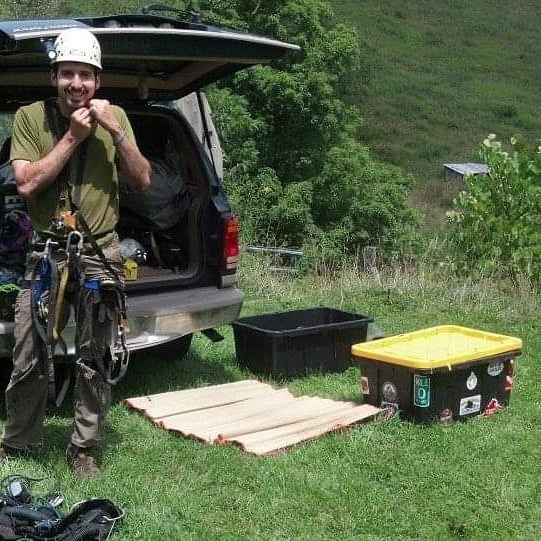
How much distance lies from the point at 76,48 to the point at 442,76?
3391 centimetres

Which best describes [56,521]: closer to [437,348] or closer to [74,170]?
[74,170]

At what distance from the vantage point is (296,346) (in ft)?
19.9

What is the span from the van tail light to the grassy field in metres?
0.79

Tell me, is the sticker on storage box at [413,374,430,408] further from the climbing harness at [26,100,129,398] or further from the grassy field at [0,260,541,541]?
the climbing harness at [26,100,129,398]

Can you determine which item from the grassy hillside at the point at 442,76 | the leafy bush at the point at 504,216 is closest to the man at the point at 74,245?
the leafy bush at the point at 504,216

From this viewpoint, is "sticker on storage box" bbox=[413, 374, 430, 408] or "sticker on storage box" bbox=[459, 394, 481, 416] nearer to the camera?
"sticker on storage box" bbox=[413, 374, 430, 408]

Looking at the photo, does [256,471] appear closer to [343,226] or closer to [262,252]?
[262,252]

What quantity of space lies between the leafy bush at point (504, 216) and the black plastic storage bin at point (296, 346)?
3.63 m

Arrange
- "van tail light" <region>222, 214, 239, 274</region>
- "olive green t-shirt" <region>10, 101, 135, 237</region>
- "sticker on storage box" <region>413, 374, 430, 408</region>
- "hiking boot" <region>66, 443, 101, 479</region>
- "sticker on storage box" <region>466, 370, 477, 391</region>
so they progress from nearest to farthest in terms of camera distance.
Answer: "olive green t-shirt" <region>10, 101, 135, 237</region>, "hiking boot" <region>66, 443, 101, 479</region>, "sticker on storage box" <region>413, 374, 430, 408</region>, "sticker on storage box" <region>466, 370, 477, 391</region>, "van tail light" <region>222, 214, 239, 274</region>

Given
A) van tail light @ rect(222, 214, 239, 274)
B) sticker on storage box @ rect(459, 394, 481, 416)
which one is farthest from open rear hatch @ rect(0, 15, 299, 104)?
sticker on storage box @ rect(459, 394, 481, 416)

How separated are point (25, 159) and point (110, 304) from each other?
750 mm

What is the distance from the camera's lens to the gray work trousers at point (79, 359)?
429cm

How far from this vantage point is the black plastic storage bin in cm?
602

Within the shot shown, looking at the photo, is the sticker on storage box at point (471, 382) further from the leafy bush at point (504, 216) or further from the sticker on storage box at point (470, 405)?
the leafy bush at point (504, 216)
